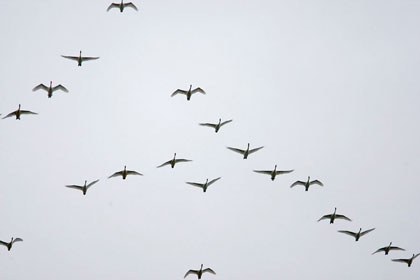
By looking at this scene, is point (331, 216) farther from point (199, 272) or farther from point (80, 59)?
point (80, 59)

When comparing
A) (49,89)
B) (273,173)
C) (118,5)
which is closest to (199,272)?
(273,173)

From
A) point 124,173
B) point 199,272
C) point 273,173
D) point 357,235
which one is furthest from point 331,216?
point 124,173

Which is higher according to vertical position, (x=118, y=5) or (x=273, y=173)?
(x=118, y=5)

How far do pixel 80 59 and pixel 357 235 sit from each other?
1273 inches

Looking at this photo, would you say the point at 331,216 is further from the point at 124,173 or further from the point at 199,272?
the point at 124,173

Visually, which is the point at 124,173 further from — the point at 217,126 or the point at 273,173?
the point at 273,173

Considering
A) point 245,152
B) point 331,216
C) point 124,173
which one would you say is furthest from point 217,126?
point 331,216

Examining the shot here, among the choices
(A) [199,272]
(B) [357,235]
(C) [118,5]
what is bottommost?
(A) [199,272]

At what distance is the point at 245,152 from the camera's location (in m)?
61.3

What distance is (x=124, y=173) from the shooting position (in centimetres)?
6022

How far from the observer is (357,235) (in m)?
61.7

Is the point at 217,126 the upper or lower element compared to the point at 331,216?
upper

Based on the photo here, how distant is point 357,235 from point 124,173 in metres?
23.7

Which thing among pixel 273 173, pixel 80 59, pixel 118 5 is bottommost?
pixel 273 173
